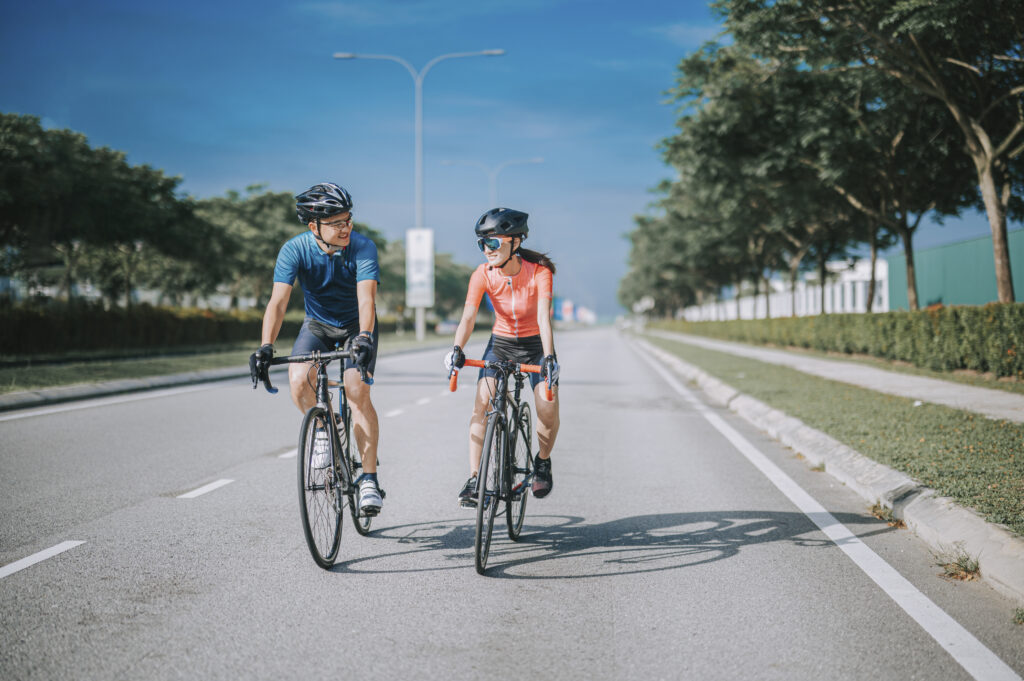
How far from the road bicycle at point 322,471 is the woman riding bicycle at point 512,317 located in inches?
26.8

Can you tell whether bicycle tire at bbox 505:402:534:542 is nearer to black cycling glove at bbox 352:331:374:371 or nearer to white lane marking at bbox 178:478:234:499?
black cycling glove at bbox 352:331:374:371

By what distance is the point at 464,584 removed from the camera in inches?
187

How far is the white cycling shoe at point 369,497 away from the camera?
210 inches

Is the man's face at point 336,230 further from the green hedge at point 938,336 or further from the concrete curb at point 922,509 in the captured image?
the green hedge at point 938,336

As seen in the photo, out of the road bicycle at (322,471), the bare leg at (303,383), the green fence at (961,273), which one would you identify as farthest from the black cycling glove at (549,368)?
the green fence at (961,273)

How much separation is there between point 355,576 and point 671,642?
1783 millimetres

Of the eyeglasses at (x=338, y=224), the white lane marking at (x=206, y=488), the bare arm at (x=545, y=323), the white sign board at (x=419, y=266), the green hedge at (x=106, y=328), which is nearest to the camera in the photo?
the eyeglasses at (x=338, y=224)

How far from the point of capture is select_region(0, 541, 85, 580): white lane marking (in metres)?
4.83

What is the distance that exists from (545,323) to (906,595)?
2.37 metres

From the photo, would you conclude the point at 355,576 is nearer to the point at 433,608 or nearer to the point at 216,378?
the point at 433,608

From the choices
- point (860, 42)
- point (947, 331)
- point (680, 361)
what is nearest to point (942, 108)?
point (860, 42)

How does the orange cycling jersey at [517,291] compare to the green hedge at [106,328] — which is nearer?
the orange cycling jersey at [517,291]

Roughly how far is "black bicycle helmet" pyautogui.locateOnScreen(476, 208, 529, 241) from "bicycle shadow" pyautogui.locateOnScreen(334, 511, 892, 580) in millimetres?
1850

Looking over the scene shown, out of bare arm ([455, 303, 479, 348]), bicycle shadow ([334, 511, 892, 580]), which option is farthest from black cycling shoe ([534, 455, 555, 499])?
bare arm ([455, 303, 479, 348])
